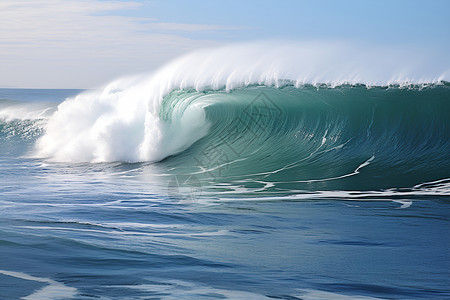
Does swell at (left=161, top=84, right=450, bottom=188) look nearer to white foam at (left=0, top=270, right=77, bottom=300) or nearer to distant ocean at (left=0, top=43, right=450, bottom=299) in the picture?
distant ocean at (left=0, top=43, right=450, bottom=299)

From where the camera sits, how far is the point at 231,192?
8.20 m

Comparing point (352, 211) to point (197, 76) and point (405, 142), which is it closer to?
point (405, 142)

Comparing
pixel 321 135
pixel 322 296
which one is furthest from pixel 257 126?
pixel 322 296

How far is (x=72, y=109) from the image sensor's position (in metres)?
15.2

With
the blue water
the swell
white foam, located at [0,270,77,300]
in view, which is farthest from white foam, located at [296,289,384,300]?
the swell

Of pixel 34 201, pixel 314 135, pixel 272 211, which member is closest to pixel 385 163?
pixel 314 135

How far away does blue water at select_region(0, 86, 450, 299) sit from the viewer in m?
4.00

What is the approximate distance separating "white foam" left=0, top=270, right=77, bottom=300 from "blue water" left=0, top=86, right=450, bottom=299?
12mm

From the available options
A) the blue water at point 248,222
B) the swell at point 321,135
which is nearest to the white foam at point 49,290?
the blue water at point 248,222

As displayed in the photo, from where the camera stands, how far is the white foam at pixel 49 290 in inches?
141

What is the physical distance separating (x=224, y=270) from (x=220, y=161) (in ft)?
22.7

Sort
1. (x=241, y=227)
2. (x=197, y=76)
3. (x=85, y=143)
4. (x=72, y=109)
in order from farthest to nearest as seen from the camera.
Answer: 1. (x=72, y=109)
2. (x=197, y=76)
3. (x=85, y=143)
4. (x=241, y=227)

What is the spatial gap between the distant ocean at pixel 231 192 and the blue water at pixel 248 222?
21 mm

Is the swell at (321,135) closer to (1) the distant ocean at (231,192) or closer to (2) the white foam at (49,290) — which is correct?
(1) the distant ocean at (231,192)
